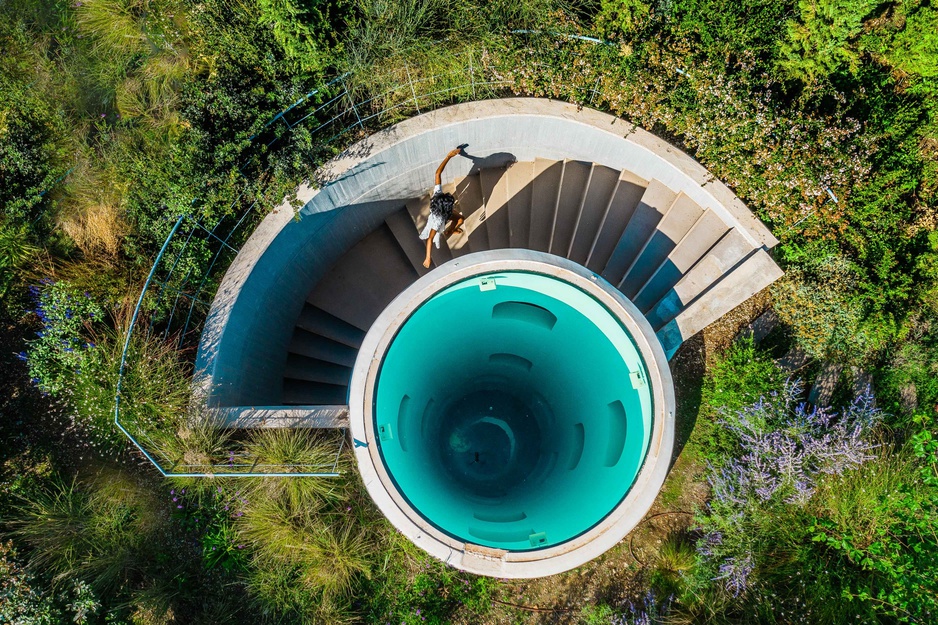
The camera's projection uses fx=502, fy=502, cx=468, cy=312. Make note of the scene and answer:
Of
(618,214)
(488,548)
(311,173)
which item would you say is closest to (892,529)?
(488,548)

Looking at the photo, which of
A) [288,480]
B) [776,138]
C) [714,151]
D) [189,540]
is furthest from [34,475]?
[776,138]

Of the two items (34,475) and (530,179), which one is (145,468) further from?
(530,179)

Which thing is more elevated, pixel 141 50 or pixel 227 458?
pixel 141 50

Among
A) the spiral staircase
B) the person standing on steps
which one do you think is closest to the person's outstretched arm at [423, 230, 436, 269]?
the person standing on steps

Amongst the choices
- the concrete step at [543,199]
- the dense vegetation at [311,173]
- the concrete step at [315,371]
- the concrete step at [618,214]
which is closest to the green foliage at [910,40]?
the dense vegetation at [311,173]

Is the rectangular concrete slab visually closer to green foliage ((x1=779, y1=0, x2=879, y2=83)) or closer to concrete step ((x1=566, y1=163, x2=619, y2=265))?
concrete step ((x1=566, y1=163, x2=619, y2=265))

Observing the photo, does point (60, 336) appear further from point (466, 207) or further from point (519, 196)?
point (519, 196)
